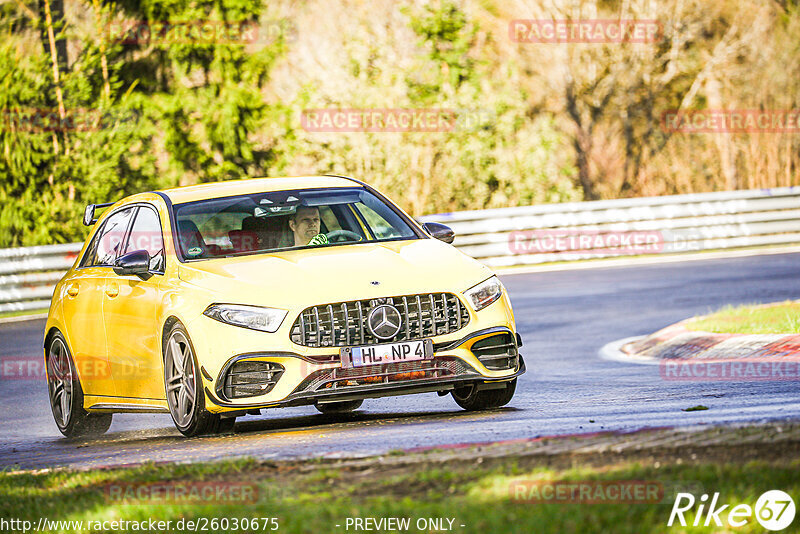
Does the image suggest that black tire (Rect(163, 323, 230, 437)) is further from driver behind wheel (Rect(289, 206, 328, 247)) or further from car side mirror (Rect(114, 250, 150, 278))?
driver behind wheel (Rect(289, 206, 328, 247))

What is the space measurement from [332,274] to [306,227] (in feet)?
4.33

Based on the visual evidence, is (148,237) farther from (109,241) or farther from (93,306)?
(109,241)

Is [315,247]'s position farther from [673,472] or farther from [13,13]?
[13,13]

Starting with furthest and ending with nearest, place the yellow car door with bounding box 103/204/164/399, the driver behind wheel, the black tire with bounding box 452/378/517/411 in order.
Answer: the driver behind wheel < the black tire with bounding box 452/378/517/411 < the yellow car door with bounding box 103/204/164/399

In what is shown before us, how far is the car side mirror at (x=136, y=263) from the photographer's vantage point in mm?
9680

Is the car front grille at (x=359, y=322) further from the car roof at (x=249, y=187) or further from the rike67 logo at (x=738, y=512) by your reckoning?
the rike67 logo at (x=738, y=512)

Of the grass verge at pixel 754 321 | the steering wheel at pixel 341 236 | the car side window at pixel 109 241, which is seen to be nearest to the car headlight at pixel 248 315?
the steering wheel at pixel 341 236

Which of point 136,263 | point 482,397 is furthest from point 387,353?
point 136,263

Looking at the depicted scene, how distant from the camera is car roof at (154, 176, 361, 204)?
Answer: 10.4 meters

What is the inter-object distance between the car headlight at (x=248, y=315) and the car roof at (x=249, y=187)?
5.55 feet

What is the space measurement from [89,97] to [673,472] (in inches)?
970

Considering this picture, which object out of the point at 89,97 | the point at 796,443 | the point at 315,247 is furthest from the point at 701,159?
the point at 796,443

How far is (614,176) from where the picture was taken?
3859 centimetres

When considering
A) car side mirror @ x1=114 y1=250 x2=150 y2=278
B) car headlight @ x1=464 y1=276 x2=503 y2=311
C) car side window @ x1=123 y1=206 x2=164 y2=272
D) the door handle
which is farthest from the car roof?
car headlight @ x1=464 y1=276 x2=503 y2=311
